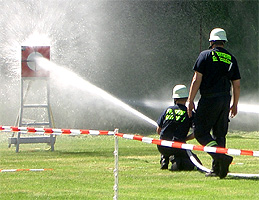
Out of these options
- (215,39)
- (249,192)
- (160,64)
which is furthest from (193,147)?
(160,64)

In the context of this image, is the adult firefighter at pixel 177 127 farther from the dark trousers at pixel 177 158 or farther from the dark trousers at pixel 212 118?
the dark trousers at pixel 212 118

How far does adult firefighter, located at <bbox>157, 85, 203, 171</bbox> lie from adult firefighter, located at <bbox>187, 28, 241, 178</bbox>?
0.98 m

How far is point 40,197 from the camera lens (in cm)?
751

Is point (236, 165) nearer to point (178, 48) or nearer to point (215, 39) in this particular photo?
point (215, 39)

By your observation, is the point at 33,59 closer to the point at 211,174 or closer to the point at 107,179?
the point at 107,179

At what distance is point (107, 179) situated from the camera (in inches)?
352

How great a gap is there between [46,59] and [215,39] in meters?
6.13

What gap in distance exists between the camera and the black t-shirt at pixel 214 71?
8.63 metres

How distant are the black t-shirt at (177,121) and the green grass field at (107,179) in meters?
0.55

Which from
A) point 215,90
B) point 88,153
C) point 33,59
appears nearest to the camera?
point 215,90

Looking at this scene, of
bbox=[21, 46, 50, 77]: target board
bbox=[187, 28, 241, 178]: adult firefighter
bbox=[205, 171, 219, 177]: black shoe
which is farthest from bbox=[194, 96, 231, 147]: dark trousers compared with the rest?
bbox=[21, 46, 50, 77]: target board

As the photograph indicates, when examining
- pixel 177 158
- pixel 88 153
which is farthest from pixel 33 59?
pixel 177 158

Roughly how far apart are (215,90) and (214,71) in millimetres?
234

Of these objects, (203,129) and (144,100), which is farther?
(144,100)
